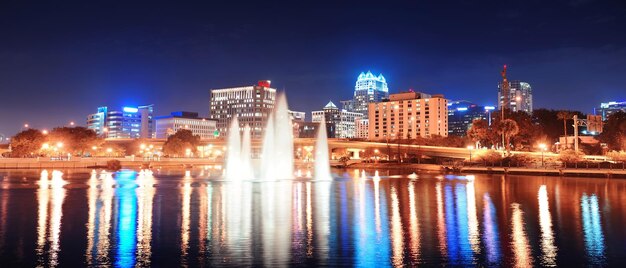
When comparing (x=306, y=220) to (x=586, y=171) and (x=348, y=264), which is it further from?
(x=586, y=171)

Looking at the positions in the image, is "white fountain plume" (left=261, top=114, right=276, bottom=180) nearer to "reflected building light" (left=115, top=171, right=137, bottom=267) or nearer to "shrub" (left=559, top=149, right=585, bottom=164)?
"reflected building light" (left=115, top=171, right=137, bottom=267)

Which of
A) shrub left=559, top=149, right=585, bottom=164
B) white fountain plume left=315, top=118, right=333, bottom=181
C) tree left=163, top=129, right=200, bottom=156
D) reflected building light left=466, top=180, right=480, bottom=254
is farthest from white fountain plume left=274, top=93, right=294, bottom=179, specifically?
tree left=163, top=129, right=200, bottom=156

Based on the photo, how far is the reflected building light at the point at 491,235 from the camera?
67.2 ft

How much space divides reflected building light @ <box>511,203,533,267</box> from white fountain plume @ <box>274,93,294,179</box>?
156 ft

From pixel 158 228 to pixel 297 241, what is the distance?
27.6ft

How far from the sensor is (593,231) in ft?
90.0

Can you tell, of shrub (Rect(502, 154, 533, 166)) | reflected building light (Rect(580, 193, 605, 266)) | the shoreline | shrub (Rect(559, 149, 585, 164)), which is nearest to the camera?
reflected building light (Rect(580, 193, 605, 266))

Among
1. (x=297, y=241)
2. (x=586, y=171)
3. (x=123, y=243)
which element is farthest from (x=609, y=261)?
(x=586, y=171)

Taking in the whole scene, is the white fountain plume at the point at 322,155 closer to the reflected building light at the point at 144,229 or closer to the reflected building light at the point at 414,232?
the reflected building light at the point at 144,229

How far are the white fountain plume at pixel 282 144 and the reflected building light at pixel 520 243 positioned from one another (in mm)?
47560

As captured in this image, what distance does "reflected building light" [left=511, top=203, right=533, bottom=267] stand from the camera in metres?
19.9

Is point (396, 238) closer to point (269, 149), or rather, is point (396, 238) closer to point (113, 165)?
point (269, 149)

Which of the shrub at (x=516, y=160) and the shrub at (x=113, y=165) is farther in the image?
the shrub at (x=113, y=165)

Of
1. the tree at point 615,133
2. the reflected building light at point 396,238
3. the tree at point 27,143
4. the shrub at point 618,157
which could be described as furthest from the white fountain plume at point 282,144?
the tree at point 27,143
